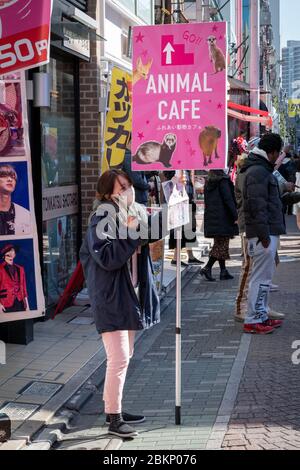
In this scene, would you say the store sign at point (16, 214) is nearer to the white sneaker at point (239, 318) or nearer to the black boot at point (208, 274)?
the white sneaker at point (239, 318)

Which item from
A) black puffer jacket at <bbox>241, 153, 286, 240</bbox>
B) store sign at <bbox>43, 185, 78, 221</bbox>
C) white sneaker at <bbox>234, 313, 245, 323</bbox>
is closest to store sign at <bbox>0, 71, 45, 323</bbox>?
store sign at <bbox>43, 185, 78, 221</bbox>

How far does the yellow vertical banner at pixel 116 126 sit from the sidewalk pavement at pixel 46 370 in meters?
1.86

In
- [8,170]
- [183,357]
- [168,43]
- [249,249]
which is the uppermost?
[168,43]

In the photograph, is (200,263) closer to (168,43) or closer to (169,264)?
(169,264)

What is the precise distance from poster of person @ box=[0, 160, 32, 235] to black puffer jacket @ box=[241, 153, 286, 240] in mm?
2414

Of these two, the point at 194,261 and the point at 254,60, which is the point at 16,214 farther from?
the point at 254,60

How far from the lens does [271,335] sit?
833cm

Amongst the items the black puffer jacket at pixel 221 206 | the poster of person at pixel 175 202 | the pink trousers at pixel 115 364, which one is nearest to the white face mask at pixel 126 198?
the poster of person at pixel 175 202

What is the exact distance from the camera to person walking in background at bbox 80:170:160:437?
516cm

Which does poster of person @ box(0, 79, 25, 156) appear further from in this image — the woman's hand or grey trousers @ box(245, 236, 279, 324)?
grey trousers @ box(245, 236, 279, 324)

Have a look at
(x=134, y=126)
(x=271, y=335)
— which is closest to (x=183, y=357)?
(x=271, y=335)

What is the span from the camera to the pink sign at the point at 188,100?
564 cm
